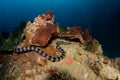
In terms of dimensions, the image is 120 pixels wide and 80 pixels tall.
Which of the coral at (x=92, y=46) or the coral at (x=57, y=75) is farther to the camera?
the coral at (x=92, y=46)

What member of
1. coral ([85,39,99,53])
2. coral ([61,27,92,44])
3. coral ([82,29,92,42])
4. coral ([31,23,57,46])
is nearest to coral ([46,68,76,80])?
coral ([31,23,57,46])

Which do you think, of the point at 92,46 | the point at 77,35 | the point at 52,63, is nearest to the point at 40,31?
the point at 52,63

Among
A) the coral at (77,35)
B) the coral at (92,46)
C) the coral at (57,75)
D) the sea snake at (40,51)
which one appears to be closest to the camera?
the coral at (57,75)

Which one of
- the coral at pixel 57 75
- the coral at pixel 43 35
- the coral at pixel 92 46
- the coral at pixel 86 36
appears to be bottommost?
the coral at pixel 57 75

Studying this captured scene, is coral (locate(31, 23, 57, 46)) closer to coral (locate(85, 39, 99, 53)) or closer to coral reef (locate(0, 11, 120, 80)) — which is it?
coral reef (locate(0, 11, 120, 80))

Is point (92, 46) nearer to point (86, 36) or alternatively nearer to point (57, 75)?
point (86, 36)

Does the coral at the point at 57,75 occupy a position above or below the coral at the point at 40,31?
below

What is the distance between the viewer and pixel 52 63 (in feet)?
23.6

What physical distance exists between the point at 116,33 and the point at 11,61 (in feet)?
42.6

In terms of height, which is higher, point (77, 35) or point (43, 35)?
point (43, 35)

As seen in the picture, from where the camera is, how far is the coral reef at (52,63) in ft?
22.6

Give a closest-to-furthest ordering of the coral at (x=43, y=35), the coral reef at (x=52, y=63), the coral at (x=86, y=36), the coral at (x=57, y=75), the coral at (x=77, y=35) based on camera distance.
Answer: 1. the coral at (x=57, y=75)
2. the coral reef at (x=52, y=63)
3. the coral at (x=43, y=35)
4. the coral at (x=77, y=35)
5. the coral at (x=86, y=36)

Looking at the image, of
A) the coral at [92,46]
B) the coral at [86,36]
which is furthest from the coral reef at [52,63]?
the coral at [86,36]

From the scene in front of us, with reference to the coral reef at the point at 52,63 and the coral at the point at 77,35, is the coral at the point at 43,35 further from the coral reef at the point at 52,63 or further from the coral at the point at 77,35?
the coral at the point at 77,35
